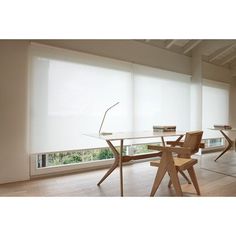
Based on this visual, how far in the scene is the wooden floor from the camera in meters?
2.51

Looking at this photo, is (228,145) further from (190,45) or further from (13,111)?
(13,111)

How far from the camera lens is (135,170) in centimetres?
363

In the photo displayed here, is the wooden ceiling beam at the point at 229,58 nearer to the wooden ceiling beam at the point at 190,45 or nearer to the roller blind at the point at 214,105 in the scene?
the roller blind at the point at 214,105

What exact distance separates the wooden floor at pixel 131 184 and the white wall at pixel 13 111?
8.7 inches

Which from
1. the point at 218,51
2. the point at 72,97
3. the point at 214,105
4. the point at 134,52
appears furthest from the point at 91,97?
the point at 218,51

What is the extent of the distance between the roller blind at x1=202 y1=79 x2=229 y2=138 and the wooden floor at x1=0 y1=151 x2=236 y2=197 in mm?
502

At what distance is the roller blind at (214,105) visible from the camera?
3.50 m

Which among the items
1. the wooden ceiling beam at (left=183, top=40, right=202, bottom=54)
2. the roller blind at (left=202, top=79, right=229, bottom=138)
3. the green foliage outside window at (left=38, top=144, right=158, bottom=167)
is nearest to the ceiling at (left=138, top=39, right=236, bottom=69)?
the wooden ceiling beam at (left=183, top=40, right=202, bottom=54)

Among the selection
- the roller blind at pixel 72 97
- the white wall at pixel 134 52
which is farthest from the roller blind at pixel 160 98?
the roller blind at pixel 72 97

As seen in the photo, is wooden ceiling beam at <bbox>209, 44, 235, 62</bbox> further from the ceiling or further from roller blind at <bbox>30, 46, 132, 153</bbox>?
roller blind at <bbox>30, 46, 132, 153</bbox>
